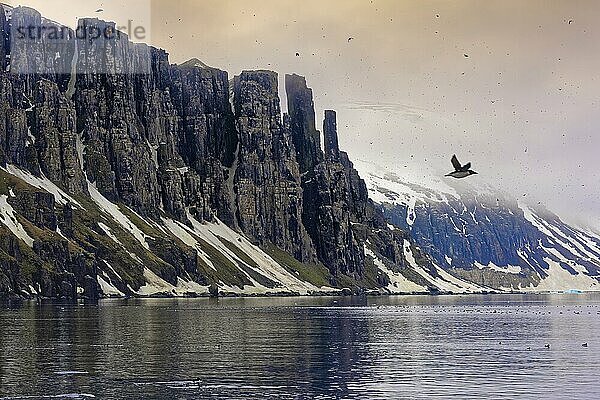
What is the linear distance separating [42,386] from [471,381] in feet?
89.2

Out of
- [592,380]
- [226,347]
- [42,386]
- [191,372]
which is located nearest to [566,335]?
[226,347]

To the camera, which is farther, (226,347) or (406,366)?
(226,347)

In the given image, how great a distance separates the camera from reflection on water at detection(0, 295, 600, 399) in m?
68.7

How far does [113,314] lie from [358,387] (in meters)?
101

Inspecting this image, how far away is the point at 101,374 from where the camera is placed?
249 ft

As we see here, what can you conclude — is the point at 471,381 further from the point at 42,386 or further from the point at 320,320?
the point at 320,320

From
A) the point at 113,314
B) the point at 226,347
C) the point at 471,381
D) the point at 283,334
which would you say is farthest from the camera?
the point at 113,314

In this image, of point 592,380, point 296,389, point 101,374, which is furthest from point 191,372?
point 592,380

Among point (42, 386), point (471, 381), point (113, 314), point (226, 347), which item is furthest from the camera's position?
point (113, 314)

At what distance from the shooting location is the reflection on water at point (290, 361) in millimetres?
68688

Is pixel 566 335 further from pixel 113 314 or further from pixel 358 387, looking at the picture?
pixel 113 314

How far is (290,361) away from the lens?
87.1 m

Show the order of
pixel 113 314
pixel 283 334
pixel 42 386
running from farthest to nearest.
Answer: pixel 113 314
pixel 283 334
pixel 42 386

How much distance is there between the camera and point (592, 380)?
7481 cm
